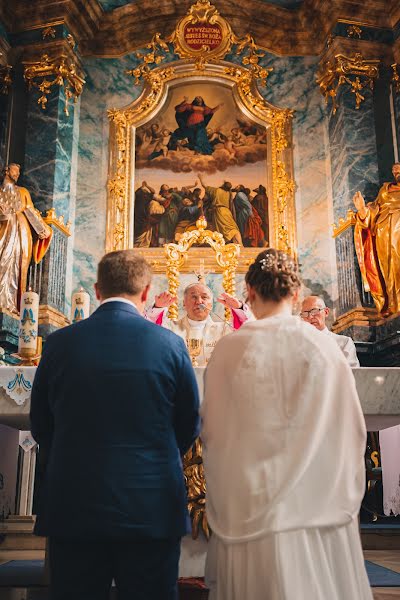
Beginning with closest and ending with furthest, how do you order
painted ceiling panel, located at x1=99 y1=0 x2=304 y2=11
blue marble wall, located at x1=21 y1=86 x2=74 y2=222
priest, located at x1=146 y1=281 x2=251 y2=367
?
priest, located at x1=146 y1=281 x2=251 y2=367, blue marble wall, located at x1=21 y1=86 x2=74 y2=222, painted ceiling panel, located at x1=99 y1=0 x2=304 y2=11

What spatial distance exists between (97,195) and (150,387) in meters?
7.14

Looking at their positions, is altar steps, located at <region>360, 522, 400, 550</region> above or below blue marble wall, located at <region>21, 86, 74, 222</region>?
below

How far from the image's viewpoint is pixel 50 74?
29.2 feet

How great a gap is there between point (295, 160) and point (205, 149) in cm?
122

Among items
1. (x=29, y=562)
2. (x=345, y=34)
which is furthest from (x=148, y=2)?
(x=29, y=562)

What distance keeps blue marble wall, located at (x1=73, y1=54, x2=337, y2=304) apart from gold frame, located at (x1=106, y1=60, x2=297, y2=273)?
12 cm

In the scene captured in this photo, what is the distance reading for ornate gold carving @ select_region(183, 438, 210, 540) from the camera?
350 centimetres

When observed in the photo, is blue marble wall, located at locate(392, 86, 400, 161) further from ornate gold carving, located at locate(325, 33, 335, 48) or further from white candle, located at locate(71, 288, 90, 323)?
white candle, located at locate(71, 288, 90, 323)

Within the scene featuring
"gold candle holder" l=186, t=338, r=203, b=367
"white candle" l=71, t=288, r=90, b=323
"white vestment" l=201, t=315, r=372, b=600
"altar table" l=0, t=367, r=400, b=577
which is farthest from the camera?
"gold candle holder" l=186, t=338, r=203, b=367

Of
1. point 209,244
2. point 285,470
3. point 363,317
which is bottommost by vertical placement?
point 285,470

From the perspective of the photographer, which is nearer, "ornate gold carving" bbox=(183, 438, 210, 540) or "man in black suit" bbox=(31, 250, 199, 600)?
"man in black suit" bbox=(31, 250, 199, 600)

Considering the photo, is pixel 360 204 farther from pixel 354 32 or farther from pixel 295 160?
pixel 354 32

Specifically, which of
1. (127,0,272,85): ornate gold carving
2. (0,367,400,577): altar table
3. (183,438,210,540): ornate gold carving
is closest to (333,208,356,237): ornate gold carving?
(127,0,272,85): ornate gold carving

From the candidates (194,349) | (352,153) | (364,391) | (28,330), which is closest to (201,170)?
(352,153)
